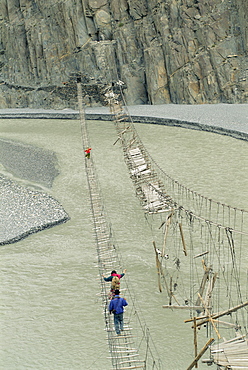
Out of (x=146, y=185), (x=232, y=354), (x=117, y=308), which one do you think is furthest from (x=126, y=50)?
(x=232, y=354)

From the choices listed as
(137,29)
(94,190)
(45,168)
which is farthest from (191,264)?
(137,29)

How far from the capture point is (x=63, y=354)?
12.4m

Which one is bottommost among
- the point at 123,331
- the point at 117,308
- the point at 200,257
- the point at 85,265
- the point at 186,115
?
the point at 123,331

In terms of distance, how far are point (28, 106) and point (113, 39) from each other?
37.0 feet

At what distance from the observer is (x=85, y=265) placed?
A: 16.8 m

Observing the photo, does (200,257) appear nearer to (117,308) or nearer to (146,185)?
(146,185)

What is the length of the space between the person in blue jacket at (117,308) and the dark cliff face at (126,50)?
2839 cm

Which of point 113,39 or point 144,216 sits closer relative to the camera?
point 144,216

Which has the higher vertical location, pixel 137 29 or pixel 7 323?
pixel 137 29

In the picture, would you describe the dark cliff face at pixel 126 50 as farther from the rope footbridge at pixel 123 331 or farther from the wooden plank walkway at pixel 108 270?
the rope footbridge at pixel 123 331

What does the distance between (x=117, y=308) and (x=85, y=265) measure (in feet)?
17.0

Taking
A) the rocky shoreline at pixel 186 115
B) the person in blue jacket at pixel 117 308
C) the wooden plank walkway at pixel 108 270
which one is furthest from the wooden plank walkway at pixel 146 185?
the rocky shoreline at pixel 186 115

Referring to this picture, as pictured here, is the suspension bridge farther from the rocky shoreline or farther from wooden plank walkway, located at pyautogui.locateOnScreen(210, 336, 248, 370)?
the rocky shoreline

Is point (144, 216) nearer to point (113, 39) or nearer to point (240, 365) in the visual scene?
point (240, 365)
